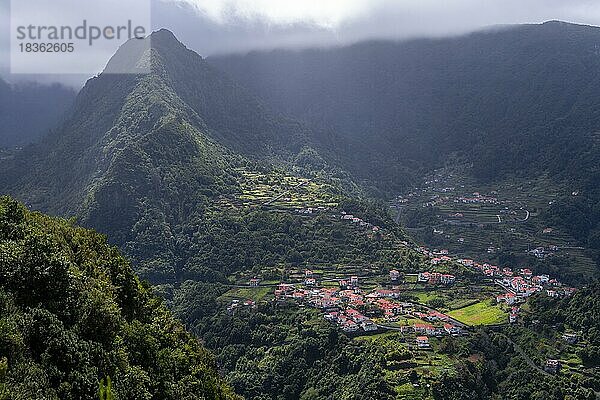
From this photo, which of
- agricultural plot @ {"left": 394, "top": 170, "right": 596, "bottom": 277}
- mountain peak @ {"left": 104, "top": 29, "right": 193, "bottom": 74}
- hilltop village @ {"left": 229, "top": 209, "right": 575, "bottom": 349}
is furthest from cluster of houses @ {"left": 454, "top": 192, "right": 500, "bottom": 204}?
mountain peak @ {"left": 104, "top": 29, "right": 193, "bottom": 74}

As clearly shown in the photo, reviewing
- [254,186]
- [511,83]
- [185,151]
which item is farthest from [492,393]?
[511,83]

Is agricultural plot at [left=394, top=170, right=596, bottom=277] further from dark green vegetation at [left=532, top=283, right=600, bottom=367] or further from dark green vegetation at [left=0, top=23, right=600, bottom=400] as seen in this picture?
dark green vegetation at [left=532, top=283, right=600, bottom=367]

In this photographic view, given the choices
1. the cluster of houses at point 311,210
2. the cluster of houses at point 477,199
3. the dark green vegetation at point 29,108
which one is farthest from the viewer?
the dark green vegetation at point 29,108

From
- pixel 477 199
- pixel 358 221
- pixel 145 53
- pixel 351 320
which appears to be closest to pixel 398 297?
pixel 351 320

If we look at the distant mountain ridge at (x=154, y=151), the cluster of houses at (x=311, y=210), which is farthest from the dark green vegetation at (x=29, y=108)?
the cluster of houses at (x=311, y=210)

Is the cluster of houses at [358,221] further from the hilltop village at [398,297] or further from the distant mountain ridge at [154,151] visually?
the distant mountain ridge at [154,151]
